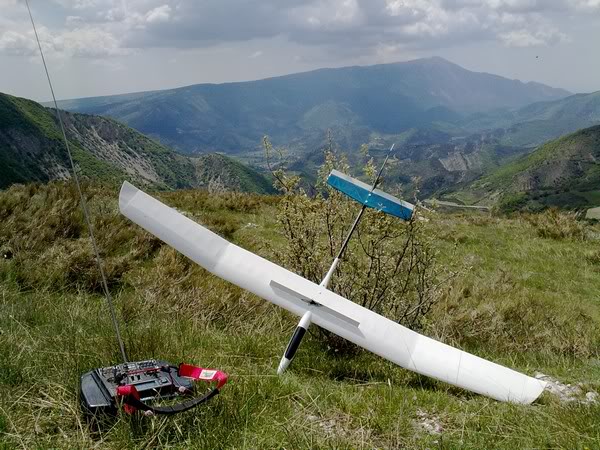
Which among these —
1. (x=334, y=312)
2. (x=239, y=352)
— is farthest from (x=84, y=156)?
(x=334, y=312)

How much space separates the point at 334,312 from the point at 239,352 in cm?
82

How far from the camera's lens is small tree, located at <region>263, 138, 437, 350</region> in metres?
5.21

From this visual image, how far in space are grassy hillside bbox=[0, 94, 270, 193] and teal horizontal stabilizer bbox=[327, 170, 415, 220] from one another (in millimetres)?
84616

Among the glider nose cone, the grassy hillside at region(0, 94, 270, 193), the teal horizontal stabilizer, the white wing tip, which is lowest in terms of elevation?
the grassy hillside at region(0, 94, 270, 193)

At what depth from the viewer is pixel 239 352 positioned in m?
3.95

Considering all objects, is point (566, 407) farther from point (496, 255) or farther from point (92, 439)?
point (496, 255)

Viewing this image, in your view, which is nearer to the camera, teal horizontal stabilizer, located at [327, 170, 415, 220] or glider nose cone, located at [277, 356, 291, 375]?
glider nose cone, located at [277, 356, 291, 375]

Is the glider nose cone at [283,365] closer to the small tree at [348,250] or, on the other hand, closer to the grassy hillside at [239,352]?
the grassy hillside at [239,352]

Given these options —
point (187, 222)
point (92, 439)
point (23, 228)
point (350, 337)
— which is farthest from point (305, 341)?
point (23, 228)

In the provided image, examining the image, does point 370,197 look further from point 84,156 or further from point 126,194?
point 84,156

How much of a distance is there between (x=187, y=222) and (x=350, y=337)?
1.69 meters

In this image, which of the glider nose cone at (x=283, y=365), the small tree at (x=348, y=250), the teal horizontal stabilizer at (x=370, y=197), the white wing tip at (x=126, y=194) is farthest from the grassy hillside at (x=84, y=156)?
the glider nose cone at (x=283, y=365)

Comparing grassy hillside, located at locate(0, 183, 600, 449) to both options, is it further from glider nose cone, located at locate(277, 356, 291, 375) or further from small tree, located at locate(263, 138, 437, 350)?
small tree, located at locate(263, 138, 437, 350)

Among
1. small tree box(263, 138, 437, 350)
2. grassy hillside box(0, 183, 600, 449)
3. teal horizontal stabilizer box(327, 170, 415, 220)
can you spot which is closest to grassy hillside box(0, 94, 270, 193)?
grassy hillside box(0, 183, 600, 449)
